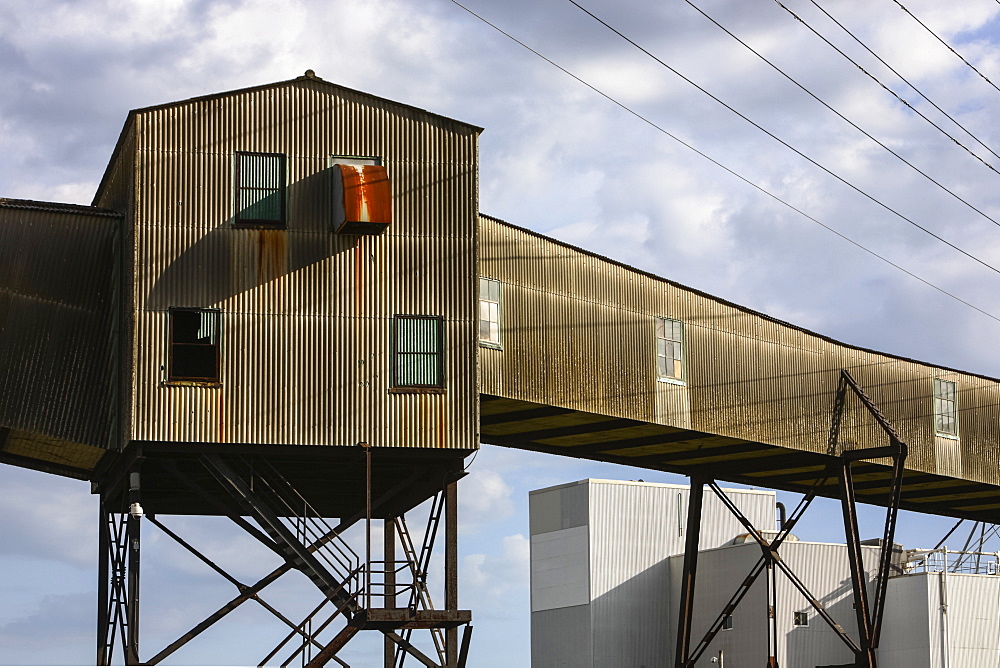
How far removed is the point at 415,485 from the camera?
127 feet

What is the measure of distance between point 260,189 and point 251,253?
1474mm

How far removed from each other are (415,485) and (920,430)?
19.9 m

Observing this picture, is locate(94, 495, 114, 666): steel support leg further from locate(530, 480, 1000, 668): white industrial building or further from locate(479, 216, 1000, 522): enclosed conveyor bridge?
locate(530, 480, 1000, 668): white industrial building

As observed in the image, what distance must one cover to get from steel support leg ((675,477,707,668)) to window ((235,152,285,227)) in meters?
20.1

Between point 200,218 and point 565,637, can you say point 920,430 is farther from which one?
point 200,218

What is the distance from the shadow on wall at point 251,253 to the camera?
Result: 32000 mm

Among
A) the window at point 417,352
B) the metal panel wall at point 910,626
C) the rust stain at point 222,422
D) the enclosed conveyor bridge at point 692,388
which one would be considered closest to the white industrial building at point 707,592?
the metal panel wall at point 910,626

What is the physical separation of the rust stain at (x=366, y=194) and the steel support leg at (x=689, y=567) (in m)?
18.7

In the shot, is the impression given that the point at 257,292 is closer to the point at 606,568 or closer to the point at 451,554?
the point at 451,554

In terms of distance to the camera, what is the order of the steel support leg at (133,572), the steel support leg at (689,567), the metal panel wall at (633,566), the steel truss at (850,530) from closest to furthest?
the steel support leg at (133,572) → the steel truss at (850,530) → the steel support leg at (689,567) → the metal panel wall at (633,566)

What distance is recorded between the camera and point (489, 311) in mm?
36031

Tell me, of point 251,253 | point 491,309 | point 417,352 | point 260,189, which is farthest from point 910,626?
point 260,189

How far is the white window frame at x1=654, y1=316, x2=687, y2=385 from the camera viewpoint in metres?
40.8

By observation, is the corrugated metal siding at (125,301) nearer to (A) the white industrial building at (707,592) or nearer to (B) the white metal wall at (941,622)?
(A) the white industrial building at (707,592)
